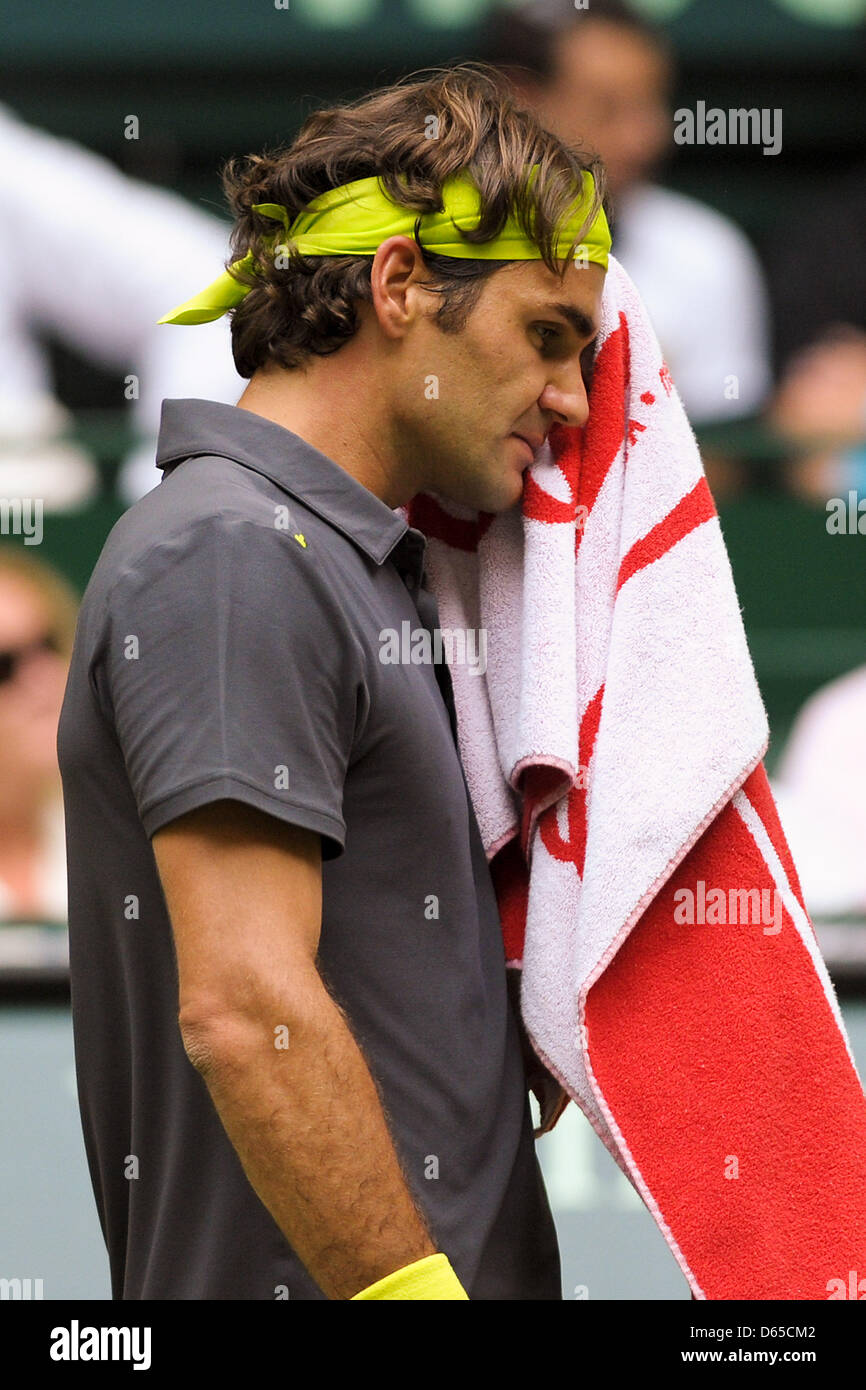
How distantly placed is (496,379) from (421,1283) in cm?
65

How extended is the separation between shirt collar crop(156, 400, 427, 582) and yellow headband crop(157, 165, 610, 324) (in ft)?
0.58

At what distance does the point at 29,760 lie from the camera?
9.25ft

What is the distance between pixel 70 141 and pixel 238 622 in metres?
2.22

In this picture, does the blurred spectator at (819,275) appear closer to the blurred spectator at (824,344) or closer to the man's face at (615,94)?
the blurred spectator at (824,344)

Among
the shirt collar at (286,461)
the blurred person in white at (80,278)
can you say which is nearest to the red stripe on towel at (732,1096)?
the shirt collar at (286,461)

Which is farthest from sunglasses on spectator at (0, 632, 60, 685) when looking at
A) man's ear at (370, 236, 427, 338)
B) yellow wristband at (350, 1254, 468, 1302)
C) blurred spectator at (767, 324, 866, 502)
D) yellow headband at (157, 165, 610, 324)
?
yellow wristband at (350, 1254, 468, 1302)

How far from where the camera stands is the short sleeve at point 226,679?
3.14ft

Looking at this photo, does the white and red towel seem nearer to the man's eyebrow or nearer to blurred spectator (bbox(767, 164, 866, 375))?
the man's eyebrow

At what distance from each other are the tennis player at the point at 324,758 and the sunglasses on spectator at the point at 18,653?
1553 mm

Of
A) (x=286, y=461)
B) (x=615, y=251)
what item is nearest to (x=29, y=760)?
(x=615, y=251)

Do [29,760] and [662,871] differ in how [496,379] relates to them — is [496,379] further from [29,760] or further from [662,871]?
[29,760]

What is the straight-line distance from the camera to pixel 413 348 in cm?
121

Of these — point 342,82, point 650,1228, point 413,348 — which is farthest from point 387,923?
point 342,82
